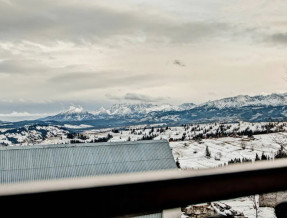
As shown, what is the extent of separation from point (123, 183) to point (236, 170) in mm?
497

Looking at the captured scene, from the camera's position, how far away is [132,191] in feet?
3.97

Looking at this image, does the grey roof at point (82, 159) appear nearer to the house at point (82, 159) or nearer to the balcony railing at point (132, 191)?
the house at point (82, 159)

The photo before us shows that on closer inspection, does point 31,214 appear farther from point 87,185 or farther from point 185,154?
point 185,154

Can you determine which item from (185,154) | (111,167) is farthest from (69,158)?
(185,154)

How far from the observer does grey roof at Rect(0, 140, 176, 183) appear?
1991cm

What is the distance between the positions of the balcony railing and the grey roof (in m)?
18.4

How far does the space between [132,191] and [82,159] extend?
65.7 feet

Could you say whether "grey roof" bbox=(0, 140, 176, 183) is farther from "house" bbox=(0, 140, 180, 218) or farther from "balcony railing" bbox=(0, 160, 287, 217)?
"balcony railing" bbox=(0, 160, 287, 217)

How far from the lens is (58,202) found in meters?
1.12

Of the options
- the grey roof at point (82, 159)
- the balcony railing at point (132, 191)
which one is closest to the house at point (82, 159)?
the grey roof at point (82, 159)

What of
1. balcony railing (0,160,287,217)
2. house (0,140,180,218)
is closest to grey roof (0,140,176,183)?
house (0,140,180,218)

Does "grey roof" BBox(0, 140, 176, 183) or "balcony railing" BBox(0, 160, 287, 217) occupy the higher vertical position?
"balcony railing" BBox(0, 160, 287, 217)

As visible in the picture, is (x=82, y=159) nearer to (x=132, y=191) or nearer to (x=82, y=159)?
(x=82, y=159)

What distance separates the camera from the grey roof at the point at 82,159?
19.9 meters
